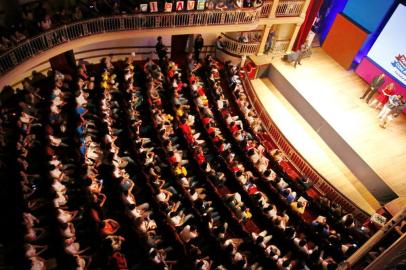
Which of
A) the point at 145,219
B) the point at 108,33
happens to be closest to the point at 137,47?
the point at 108,33

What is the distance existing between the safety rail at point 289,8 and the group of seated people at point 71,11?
3.90 ft

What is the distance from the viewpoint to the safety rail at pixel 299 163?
34.4 feet

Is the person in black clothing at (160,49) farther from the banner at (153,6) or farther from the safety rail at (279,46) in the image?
the safety rail at (279,46)

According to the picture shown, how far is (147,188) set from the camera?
911 centimetres

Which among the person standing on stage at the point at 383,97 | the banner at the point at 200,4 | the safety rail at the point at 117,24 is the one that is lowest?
the person standing on stage at the point at 383,97

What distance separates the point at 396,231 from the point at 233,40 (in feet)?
32.7

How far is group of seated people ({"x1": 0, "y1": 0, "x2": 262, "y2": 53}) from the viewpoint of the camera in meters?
10.0

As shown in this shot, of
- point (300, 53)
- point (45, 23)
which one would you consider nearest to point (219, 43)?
point (300, 53)

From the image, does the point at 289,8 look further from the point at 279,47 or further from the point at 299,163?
the point at 299,163

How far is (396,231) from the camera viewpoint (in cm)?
668

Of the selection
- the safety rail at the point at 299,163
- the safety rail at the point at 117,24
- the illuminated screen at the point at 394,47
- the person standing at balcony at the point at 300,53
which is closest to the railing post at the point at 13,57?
the safety rail at the point at 117,24

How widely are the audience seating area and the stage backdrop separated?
5825mm

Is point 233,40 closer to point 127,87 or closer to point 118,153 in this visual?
point 127,87

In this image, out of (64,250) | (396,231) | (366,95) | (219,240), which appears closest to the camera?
(396,231)
